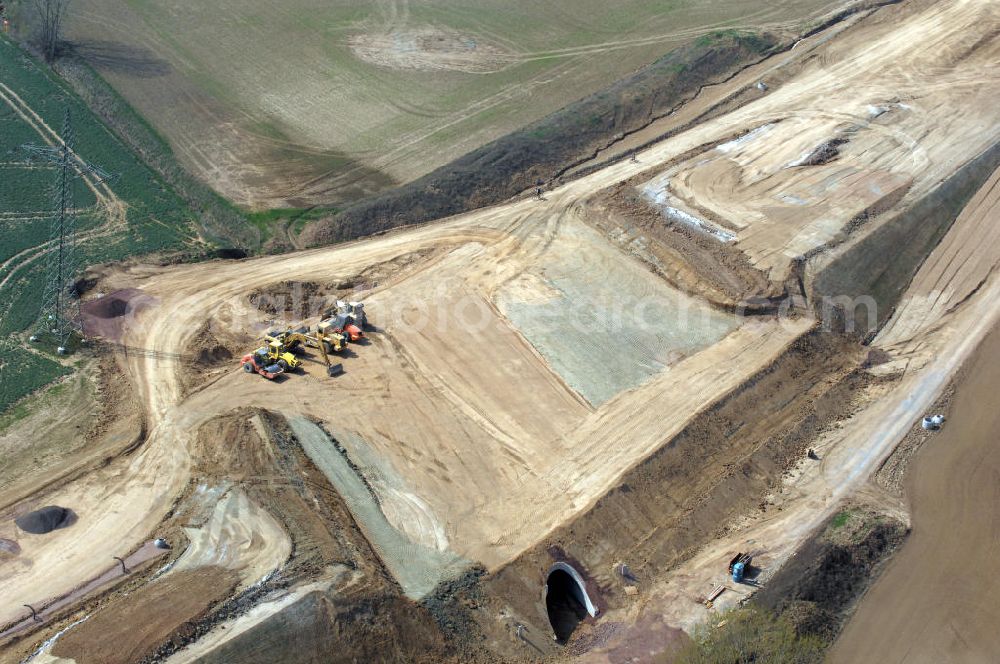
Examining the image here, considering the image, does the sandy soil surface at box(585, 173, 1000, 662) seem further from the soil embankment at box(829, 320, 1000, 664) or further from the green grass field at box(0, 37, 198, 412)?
the green grass field at box(0, 37, 198, 412)

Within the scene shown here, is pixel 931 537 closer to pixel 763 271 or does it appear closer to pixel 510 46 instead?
pixel 763 271

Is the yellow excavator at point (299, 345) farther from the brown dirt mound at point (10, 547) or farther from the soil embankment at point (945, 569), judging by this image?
the soil embankment at point (945, 569)

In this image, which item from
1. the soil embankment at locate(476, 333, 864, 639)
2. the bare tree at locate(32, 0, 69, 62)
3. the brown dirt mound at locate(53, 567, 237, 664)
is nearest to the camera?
the brown dirt mound at locate(53, 567, 237, 664)

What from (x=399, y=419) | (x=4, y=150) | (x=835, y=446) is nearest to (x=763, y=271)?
(x=835, y=446)

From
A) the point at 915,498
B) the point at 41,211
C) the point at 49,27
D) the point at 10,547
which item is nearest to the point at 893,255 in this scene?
the point at 915,498

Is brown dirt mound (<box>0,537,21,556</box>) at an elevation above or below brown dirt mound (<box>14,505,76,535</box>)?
below

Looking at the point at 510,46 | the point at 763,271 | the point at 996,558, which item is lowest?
the point at 996,558

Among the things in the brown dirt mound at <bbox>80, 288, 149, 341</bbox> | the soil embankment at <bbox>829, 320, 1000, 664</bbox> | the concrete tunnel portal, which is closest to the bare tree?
the brown dirt mound at <bbox>80, 288, 149, 341</bbox>
